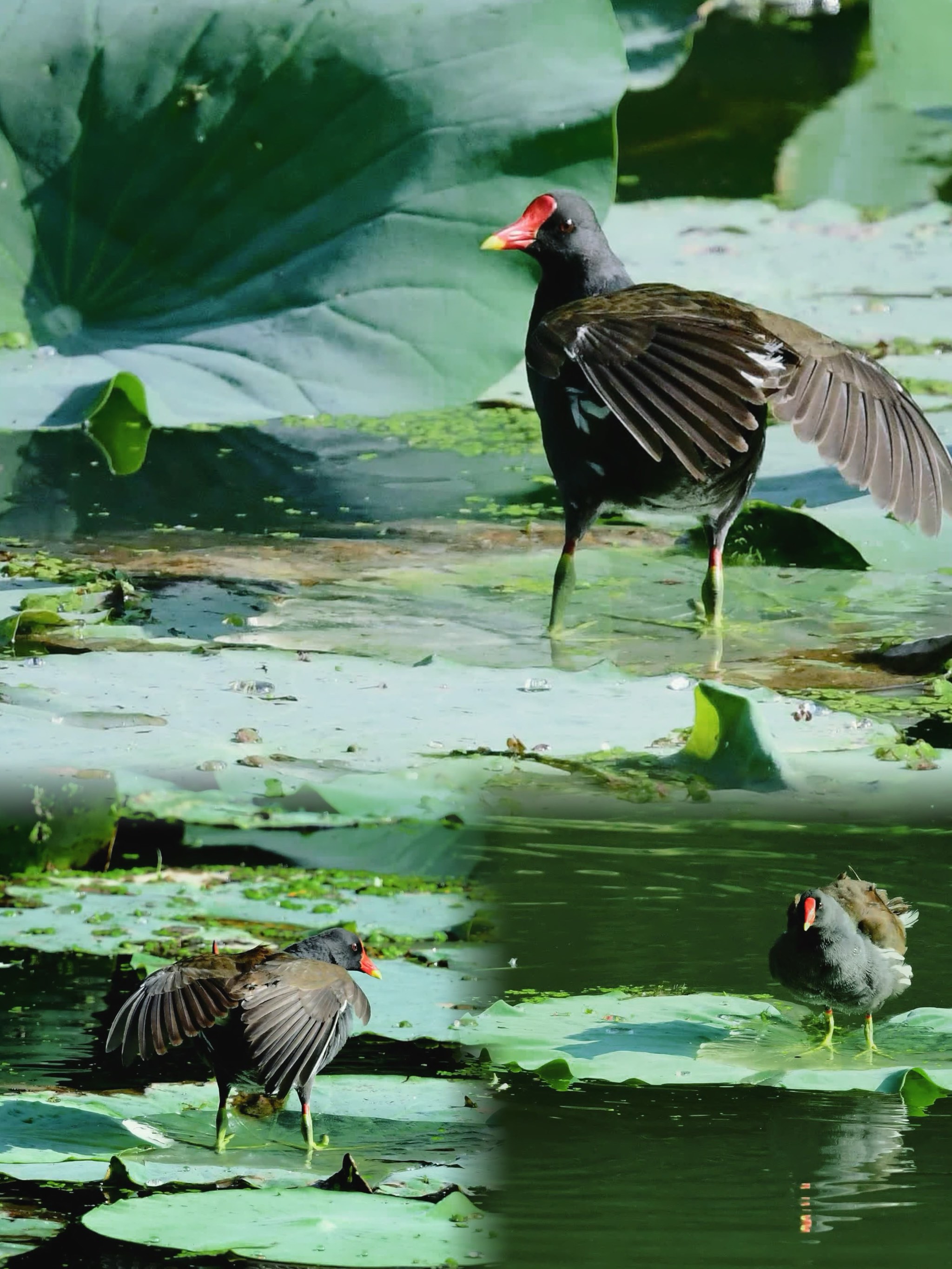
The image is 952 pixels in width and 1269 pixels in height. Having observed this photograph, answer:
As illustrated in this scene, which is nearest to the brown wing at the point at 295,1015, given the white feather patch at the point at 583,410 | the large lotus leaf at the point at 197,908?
the large lotus leaf at the point at 197,908

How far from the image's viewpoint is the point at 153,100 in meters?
5.84

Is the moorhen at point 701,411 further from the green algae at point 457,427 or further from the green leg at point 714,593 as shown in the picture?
the green algae at point 457,427

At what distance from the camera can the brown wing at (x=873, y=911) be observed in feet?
9.04

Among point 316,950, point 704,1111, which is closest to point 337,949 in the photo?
point 316,950

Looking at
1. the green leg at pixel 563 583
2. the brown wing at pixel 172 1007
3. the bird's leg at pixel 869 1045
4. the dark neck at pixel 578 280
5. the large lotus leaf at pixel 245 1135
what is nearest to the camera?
the large lotus leaf at pixel 245 1135

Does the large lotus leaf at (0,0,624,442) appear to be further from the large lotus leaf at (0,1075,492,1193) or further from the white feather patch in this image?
the large lotus leaf at (0,1075,492,1193)

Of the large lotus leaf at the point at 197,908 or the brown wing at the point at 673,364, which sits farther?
the brown wing at the point at 673,364

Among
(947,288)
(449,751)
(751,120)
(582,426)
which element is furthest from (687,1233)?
(751,120)

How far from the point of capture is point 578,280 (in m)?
4.82

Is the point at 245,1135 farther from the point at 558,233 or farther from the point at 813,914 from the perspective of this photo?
the point at 558,233

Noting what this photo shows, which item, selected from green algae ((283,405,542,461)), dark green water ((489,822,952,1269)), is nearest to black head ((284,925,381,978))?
dark green water ((489,822,952,1269))

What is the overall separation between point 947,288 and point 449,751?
14.5ft

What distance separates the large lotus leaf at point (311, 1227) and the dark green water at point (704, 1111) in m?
0.06

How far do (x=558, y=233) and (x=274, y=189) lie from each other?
1406mm
